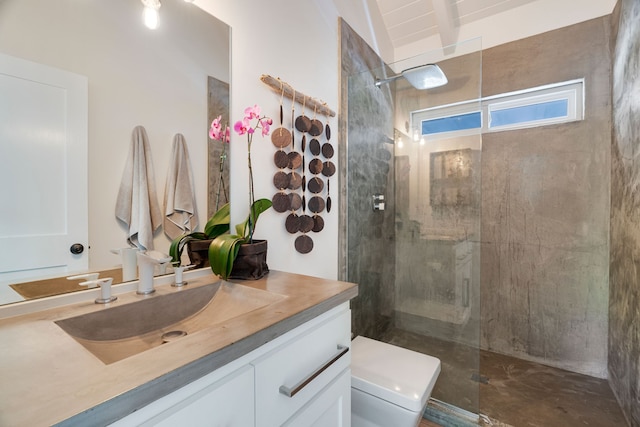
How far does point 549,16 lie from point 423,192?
1599mm

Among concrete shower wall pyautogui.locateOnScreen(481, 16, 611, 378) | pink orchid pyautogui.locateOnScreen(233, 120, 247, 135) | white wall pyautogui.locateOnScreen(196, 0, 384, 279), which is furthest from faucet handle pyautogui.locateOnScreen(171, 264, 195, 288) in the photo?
concrete shower wall pyautogui.locateOnScreen(481, 16, 611, 378)

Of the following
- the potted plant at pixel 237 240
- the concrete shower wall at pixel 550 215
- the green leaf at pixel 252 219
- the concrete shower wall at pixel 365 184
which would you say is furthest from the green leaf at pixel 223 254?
the concrete shower wall at pixel 550 215

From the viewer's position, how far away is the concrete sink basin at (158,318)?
715mm

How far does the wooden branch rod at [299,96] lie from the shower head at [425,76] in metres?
0.75

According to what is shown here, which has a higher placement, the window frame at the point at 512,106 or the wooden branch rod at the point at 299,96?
the window frame at the point at 512,106

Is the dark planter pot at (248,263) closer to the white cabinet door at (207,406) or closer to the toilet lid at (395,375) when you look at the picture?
the white cabinet door at (207,406)

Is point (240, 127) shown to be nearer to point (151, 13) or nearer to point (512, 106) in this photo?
point (151, 13)

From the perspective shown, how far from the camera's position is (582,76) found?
80.1 inches

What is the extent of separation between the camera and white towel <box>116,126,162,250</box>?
0.92m

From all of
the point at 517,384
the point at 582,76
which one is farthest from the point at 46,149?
the point at 582,76

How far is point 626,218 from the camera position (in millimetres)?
1626

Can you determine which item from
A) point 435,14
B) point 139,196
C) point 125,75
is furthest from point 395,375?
point 435,14

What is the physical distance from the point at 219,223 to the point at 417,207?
1694 millimetres

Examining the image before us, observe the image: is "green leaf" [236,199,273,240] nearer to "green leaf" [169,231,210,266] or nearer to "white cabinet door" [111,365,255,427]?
"green leaf" [169,231,210,266]
